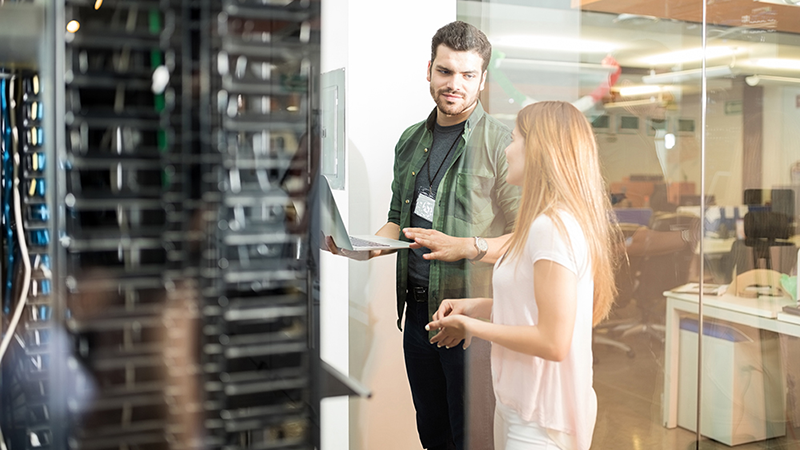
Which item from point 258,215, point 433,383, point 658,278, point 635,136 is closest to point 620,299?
point 658,278

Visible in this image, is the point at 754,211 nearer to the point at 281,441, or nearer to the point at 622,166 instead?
the point at 622,166

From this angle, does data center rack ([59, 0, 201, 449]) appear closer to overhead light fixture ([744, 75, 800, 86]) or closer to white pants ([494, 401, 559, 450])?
white pants ([494, 401, 559, 450])

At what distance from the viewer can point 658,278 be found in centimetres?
134

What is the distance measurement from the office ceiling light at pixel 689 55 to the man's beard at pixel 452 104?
1.31 feet

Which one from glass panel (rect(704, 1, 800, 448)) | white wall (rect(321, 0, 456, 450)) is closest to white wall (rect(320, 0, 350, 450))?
white wall (rect(321, 0, 456, 450))

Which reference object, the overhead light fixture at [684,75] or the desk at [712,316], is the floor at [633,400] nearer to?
the desk at [712,316]

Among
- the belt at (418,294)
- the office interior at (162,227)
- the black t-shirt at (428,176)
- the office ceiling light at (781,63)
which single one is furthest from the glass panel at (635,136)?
the office interior at (162,227)

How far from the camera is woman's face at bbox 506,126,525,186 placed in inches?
49.4

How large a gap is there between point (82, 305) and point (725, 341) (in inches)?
62.6

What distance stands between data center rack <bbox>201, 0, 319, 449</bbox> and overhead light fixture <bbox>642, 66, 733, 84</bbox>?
4.41 ft

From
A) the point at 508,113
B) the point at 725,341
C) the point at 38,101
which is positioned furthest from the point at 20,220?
the point at 725,341

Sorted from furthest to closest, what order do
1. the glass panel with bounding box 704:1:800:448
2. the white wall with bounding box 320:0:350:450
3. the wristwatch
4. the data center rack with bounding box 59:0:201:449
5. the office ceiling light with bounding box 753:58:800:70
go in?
1. the office ceiling light with bounding box 753:58:800:70
2. the glass panel with bounding box 704:1:800:448
3. the wristwatch
4. the white wall with bounding box 320:0:350:450
5. the data center rack with bounding box 59:0:201:449

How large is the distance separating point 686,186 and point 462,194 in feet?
1.65

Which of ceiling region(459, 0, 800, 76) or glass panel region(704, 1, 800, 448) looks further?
glass panel region(704, 1, 800, 448)
